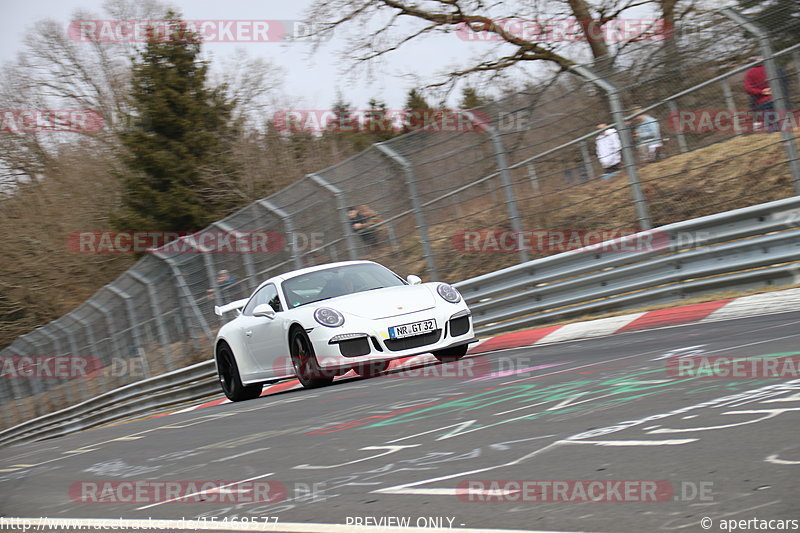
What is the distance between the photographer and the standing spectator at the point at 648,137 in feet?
35.1

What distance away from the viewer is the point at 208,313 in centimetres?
1733

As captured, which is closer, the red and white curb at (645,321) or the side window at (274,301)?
the red and white curb at (645,321)

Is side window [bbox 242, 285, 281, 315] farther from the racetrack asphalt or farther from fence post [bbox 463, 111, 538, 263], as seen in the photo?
fence post [bbox 463, 111, 538, 263]

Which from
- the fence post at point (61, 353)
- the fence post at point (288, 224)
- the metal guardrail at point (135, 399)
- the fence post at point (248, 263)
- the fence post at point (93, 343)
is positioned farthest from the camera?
the fence post at point (61, 353)

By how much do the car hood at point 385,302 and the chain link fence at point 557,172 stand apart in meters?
2.54

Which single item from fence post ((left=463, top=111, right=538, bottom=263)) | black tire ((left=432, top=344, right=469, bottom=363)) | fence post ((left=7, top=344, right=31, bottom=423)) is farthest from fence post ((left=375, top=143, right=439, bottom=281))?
fence post ((left=7, top=344, right=31, bottom=423))

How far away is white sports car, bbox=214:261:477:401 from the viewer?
9102 millimetres

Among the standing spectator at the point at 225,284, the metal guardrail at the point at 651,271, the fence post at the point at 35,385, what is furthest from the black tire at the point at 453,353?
the fence post at the point at 35,385

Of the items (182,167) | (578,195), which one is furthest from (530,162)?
(182,167)

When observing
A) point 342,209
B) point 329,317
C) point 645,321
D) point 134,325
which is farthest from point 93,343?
point 645,321

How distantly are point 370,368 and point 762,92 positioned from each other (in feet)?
15.9

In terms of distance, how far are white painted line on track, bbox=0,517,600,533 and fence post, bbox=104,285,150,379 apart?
1455 centimetres

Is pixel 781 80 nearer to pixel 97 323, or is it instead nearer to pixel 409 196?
pixel 409 196

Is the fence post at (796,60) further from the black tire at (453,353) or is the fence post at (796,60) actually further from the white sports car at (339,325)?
the black tire at (453,353)
